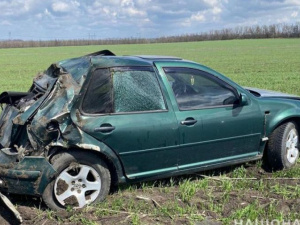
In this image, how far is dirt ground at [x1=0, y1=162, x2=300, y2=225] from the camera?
3.77m

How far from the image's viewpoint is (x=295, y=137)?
17.4 feet

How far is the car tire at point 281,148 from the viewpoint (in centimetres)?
503

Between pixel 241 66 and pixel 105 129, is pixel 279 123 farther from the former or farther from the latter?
pixel 241 66

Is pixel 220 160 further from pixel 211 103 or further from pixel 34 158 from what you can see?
pixel 34 158

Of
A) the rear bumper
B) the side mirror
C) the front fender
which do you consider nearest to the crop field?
the rear bumper

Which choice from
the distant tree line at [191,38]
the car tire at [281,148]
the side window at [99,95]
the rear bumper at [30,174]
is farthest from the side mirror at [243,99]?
the distant tree line at [191,38]

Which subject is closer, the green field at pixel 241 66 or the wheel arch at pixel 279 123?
the wheel arch at pixel 279 123

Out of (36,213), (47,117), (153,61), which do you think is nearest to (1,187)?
(36,213)

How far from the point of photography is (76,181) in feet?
12.9

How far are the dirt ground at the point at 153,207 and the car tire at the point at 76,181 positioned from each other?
110 millimetres

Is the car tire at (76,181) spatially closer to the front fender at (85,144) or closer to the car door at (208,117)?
the front fender at (85,144)

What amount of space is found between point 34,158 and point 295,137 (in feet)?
11.5


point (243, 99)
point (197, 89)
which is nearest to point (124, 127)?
point (197, 89)

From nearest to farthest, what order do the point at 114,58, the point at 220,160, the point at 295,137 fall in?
the point at 114,58
the point at 220,160
the point at 295,137
